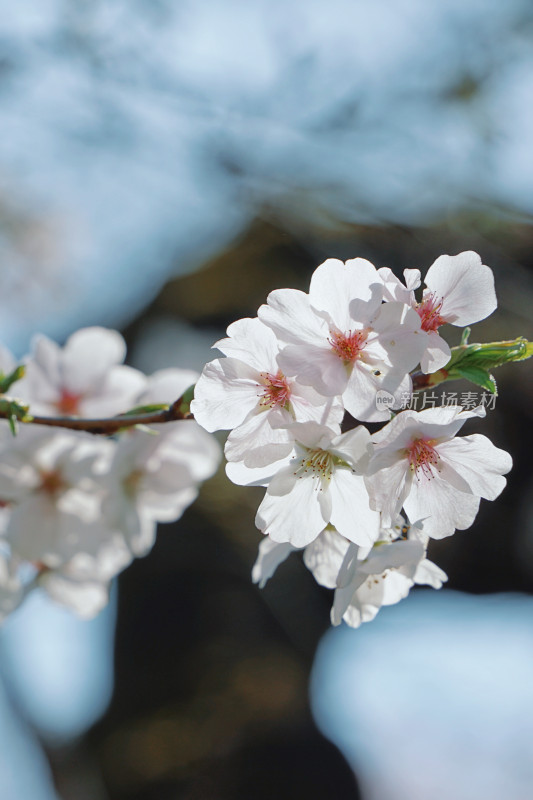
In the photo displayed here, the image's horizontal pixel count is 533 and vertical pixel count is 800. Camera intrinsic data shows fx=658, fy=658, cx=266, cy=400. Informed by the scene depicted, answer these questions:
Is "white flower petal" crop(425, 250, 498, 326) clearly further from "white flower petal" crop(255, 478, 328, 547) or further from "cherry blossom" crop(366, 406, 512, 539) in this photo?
"white flower petal" crop(255, 478, 328, 547)

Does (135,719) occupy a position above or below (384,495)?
below

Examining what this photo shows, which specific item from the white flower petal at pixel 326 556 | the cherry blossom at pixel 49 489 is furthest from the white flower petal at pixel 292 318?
the cherry blossom at pixel 49 489

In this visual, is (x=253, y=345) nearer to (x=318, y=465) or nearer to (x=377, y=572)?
(x=318, y=465)

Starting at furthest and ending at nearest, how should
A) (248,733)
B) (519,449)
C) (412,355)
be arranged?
(248,733) < (519,449) < (412,355)

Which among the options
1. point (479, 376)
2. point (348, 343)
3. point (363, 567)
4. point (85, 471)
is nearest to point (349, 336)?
point (348, 343)

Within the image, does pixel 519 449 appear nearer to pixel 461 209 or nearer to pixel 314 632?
pixel 461 209

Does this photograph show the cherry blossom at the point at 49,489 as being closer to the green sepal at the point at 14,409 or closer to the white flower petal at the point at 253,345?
the green sepal at the point at 14,409

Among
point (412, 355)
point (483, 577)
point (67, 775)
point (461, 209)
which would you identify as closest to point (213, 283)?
point (461, 209)
